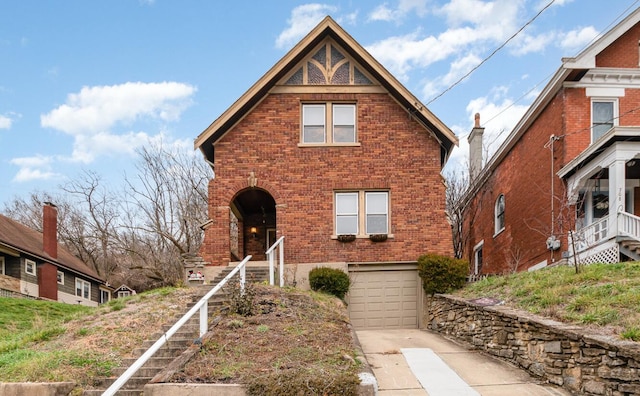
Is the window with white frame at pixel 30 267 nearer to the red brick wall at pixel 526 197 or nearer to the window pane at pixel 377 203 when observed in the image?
the window pane at pixel 377 203

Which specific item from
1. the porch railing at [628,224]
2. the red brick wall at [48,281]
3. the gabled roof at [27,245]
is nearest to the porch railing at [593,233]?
the porch railing at [628,224]

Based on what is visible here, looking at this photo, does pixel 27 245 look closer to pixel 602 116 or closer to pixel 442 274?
pixel 442 274

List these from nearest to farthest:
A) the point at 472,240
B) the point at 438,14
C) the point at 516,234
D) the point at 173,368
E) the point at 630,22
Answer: the point at 173,368 < the point at 438,14 < the point at 630,22 < the point at 516,234 < the point at 472,240

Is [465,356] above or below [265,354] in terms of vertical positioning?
below

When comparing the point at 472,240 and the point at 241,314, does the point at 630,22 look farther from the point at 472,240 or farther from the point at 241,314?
the point at 241,314

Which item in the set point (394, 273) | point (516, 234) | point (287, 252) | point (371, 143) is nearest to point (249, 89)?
point (371, 143)

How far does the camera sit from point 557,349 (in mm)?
7000

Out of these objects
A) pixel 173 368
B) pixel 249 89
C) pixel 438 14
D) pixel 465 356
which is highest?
pixel 438 14

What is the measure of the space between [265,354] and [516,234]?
15134mm

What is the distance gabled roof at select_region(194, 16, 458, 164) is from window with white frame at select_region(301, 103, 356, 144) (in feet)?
4.68

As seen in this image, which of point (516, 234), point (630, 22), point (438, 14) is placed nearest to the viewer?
point (438, 14)

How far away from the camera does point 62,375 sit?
7133 millimetres

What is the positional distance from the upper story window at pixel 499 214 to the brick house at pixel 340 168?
7.06 metres

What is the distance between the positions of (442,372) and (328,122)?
985cm
